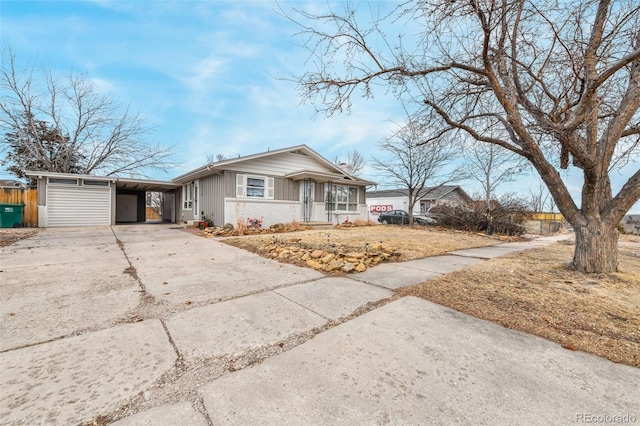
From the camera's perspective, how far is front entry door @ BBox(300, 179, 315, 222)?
13.6m

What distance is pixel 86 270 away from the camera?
163 inches

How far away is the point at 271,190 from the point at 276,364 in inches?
431

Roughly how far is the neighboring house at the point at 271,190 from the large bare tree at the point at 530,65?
7419 millimetres

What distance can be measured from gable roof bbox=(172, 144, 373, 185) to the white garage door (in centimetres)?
354

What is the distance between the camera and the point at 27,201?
39.1ft

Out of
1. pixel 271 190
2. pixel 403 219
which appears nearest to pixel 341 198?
pixel 271 190

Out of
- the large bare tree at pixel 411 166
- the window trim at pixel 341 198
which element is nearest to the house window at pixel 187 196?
the window trim at pixel 341 198

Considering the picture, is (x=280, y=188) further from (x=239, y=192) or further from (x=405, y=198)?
(x=405, y=198)

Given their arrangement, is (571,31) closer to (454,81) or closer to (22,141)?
(454,81)

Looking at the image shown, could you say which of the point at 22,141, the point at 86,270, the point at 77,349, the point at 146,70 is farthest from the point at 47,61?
the point at 77,349

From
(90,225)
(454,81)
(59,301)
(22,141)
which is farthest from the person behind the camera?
(22,141)

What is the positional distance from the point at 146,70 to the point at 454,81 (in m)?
11.3

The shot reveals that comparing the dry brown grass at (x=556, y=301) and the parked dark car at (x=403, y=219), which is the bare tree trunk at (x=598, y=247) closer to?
the dry brown grass at (x=556, y=301)

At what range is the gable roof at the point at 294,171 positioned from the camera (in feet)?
35.2
